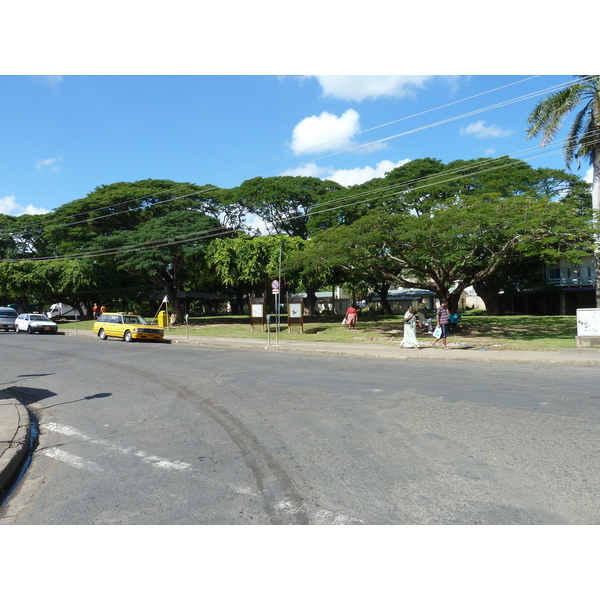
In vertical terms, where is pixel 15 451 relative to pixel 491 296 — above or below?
below

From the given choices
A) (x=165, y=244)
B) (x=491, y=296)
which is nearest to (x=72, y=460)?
(x=165, y=244)

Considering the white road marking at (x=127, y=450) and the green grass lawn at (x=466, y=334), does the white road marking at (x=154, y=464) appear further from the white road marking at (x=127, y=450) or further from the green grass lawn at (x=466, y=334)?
the green grass lawn at (x=466, y=334)

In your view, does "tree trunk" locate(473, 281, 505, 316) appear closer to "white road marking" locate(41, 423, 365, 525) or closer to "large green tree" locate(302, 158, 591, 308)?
"large green tree" locate(302, 158, 591, 308)

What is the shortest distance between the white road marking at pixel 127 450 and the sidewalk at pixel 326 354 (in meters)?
0.44

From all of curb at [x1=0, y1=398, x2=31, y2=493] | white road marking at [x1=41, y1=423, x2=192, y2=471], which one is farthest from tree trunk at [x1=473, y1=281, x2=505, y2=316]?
curb at [x1=0, y1=398, x2=31, y2=493]

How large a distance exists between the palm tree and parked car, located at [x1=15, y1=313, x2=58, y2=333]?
3088 centimetres

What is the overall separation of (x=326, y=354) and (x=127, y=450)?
12754mm

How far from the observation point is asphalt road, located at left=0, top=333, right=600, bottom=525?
414 cm

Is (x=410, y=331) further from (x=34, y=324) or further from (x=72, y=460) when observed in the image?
(x=34, y=324)

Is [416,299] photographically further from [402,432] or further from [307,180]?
[402,432]

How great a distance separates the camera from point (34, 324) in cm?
3206

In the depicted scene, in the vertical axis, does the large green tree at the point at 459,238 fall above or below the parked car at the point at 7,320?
above

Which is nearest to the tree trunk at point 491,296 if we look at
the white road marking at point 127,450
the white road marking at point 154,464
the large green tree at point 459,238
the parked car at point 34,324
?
the large green tree at point 459,238

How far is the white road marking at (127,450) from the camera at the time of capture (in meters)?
5.36
